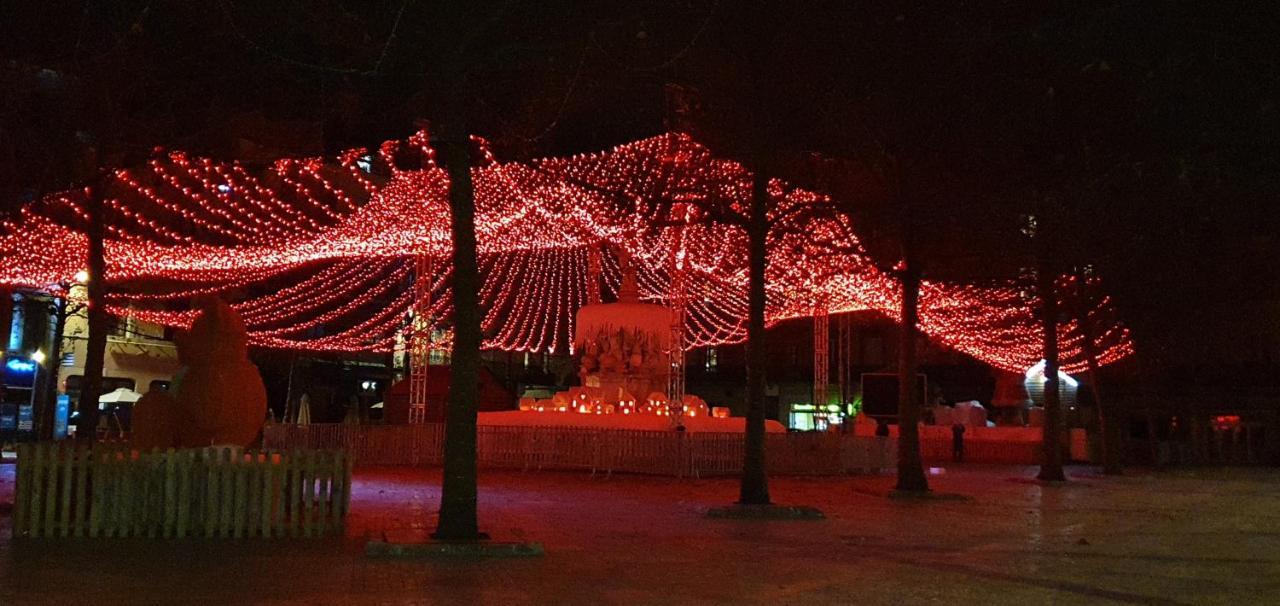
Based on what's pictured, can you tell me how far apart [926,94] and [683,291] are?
8281mm

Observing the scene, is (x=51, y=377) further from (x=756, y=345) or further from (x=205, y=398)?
(x=756, y=345)

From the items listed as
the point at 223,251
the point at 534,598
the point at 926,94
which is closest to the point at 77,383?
the point at 223,251

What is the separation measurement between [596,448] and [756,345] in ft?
29.7

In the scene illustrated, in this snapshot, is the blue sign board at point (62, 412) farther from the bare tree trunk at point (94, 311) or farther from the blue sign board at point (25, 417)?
the bare tree trunk at point (94, 311)

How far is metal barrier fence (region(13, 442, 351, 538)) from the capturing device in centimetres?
1134

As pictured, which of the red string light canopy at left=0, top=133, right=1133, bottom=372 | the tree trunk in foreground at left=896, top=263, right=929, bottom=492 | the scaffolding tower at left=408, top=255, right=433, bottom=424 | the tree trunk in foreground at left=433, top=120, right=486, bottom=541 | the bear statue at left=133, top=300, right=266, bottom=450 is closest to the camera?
the tree trunk in foreground at left=433, top=120, right=486, bottom=541

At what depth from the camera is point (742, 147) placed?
15.9 metres

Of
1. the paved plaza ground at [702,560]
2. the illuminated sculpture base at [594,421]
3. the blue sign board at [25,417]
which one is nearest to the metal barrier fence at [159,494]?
the paved plaza ground at [702,560]

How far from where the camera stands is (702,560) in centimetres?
1042

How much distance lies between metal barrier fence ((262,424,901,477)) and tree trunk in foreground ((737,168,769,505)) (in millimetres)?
7213

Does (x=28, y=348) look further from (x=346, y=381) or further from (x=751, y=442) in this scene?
(x=751, y=442)

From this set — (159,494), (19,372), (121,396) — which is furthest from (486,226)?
(19,372)

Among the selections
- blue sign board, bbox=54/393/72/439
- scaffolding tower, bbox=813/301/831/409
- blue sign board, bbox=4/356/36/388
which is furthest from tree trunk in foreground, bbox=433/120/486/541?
blue sign board, bbox=54/393/72/439

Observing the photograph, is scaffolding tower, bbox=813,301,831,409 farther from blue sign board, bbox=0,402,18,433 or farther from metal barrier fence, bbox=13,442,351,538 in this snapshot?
blue sign board, bbox=0,402,18,433
